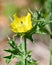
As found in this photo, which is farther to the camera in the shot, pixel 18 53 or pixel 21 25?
pixel 21 25

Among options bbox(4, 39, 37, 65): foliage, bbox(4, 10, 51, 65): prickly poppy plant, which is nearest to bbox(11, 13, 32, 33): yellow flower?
bbox(4, 10, 51, 65): prickly poppy plant

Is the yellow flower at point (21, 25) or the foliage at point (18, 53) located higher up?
the yellow flower at point (21, 25)

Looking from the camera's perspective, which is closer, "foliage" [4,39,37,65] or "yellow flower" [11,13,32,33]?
"foliage" [4,39,37,65]

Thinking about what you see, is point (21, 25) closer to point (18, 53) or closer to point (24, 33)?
point (24, 33)

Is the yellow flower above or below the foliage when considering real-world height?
above

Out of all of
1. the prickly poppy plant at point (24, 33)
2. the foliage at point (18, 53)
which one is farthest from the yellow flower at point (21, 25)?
the foliage at point (18, 53)

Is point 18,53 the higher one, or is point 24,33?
point 24,33

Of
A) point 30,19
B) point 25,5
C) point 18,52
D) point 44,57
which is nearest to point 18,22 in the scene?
point 30,19

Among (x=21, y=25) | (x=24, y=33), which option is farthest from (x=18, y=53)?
(x=21, y=25)

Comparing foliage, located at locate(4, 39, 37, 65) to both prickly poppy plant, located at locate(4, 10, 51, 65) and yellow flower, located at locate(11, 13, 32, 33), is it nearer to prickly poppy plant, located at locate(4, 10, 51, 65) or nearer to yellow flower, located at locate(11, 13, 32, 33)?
prickly poppy plant, located at locate(4, 10, 51, 65)

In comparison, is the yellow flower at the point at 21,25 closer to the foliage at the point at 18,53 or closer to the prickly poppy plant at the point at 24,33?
the prickly poppy plant at the point at 24,33

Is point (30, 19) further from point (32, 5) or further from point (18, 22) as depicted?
point (32, 5)
